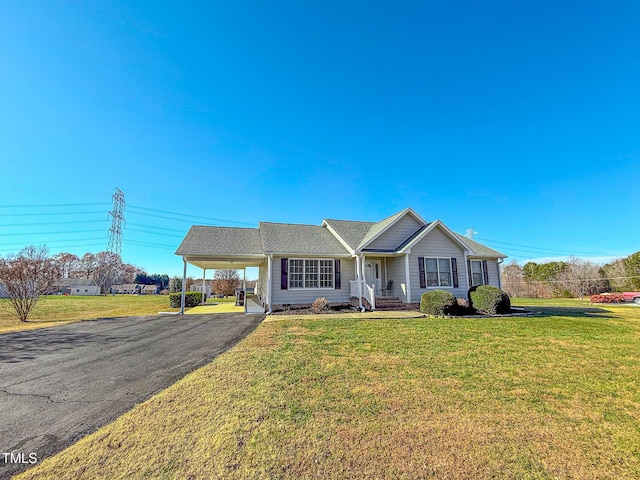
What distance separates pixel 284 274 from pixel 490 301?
10.3 m

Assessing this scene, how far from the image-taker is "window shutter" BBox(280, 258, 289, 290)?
14.5 m

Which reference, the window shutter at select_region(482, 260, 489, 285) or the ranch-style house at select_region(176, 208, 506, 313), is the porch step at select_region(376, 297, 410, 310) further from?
the window shutter at select_region(482, 260, 489, 285)

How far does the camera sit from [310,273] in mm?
15133

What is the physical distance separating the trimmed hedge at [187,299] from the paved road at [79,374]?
821 centimetres

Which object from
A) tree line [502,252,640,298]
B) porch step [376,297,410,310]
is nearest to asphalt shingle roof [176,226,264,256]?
porch step [376,297,410,310]

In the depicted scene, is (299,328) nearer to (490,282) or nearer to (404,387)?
(404,387)

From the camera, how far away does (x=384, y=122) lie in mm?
16922

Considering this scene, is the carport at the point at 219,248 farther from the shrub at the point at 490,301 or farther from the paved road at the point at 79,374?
the shrub at the point at 490,301

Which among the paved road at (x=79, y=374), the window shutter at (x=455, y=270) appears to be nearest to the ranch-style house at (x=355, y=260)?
the window shutter at (x=455, y=270)

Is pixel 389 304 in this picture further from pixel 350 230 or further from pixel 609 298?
pixel 609 298

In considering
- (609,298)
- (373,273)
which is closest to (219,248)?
(373,273)

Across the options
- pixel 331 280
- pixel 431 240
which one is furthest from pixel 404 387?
pixel 431 240

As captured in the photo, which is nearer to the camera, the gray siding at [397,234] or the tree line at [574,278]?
the gray siding at [397,234]

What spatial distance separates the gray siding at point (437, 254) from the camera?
14797 mm
